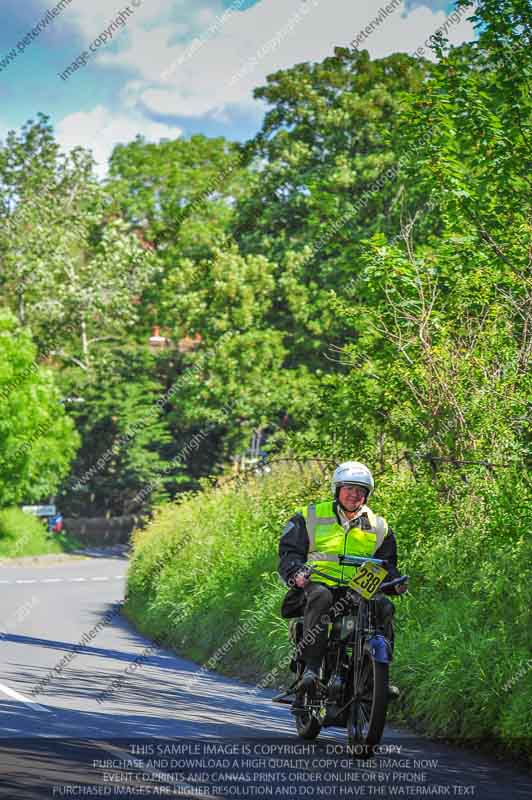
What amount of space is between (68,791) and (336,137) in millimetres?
37469

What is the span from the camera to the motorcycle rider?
903 centimetres

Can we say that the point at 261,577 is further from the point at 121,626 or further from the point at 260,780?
the point at 260,780

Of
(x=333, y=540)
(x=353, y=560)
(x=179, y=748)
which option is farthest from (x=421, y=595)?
(x=179, y=748)

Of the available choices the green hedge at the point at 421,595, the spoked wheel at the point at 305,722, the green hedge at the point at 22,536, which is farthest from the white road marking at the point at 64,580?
the spoked wheel at the point at 305,722

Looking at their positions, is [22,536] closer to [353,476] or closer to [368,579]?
[353,476]

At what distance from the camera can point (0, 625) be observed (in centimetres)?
2258

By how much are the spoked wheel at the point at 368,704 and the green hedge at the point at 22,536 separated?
40909 mm

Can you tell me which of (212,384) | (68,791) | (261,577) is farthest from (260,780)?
(212,384)

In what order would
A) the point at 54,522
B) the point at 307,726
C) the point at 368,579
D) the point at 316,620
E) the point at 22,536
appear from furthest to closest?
the point at 54,522 < the point at 22,536 < the point at 307,726 < the point at 316,620 < the point at 368,579

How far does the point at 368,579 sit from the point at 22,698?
15.3 ft

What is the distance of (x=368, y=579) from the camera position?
882 cm

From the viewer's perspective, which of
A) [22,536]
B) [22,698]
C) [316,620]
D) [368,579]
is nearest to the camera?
[368,579]

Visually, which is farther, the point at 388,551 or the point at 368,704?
the point at 388,551

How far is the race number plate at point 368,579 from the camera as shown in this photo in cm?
878
